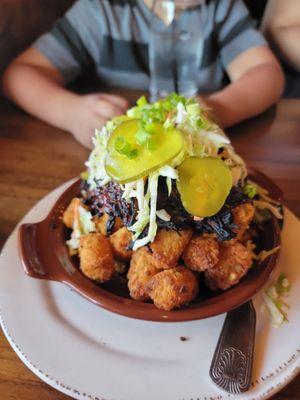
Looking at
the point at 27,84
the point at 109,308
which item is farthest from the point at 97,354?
the point at 27,84

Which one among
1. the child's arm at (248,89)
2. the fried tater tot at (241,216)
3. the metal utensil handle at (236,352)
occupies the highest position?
the fried tater tot at (241,216)

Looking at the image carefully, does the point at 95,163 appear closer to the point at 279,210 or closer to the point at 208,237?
the point at 208,237

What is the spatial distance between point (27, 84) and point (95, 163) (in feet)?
2.03

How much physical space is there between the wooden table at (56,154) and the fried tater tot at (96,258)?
23 cm

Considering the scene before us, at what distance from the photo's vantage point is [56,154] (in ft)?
3.46

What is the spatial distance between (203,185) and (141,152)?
0.10 m

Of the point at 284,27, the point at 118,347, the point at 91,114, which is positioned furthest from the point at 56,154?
A: the point at 284,27

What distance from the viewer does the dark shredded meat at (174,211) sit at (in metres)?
0.64

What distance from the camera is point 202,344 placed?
0.62 metres

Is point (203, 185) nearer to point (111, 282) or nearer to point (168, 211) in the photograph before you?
point (168, 211)

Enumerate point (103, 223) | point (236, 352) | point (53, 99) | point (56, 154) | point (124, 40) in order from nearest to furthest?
point (236, 352), point (103, 223), point (56, 154), point (53, 99), point (124, 40)

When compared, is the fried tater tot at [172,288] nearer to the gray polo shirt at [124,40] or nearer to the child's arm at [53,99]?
the child's arm at [53,99]

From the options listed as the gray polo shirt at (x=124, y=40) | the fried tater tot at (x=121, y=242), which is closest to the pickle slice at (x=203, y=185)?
the fried tater tot at (x=121, y=242)

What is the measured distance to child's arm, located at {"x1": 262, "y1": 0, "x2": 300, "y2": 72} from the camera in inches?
55.4
